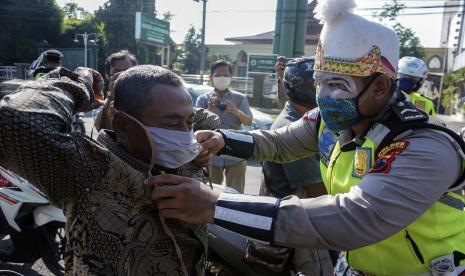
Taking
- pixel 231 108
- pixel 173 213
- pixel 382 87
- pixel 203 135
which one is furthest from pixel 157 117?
pixel 231 108

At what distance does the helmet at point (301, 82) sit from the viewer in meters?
2.78

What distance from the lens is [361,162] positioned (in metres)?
1.61

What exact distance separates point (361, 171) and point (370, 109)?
0.25 m

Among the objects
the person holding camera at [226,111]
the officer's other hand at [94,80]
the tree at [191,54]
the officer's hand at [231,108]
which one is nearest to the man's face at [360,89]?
the officer's other hand at [94,80]

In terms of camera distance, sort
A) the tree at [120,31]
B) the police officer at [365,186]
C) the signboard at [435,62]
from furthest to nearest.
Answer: the signboard at [435,62], the tree at [120,31], the police officer at [365,186]

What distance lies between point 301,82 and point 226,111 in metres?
2.32

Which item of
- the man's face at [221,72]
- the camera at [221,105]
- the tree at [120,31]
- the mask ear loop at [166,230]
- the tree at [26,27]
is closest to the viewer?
the mask ear loop at [166,230]

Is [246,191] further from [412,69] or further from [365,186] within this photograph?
[365,186]

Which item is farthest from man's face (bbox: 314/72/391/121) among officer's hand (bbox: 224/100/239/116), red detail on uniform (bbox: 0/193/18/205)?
officer's hand (bbox: 224/100/239/116)

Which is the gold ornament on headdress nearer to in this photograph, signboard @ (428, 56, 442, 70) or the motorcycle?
the motorcycle

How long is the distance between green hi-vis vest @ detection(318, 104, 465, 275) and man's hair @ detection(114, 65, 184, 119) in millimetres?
738

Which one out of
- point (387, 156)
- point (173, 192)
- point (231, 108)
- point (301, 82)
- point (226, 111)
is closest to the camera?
point (173, 192)

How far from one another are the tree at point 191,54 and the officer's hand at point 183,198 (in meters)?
53.9

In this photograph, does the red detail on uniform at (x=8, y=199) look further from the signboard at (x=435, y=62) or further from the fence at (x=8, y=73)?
the signboard at (x=435, y=62)
